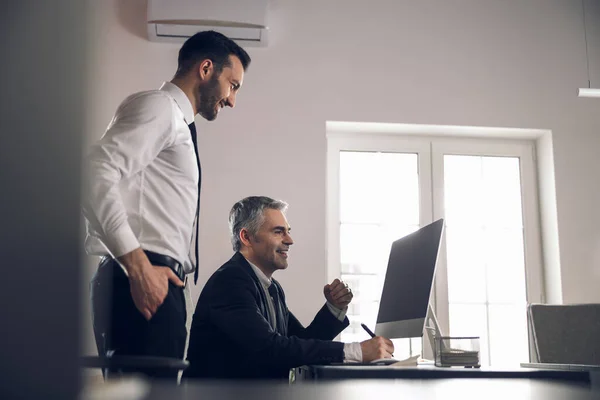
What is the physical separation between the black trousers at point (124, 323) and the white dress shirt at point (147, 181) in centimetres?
7

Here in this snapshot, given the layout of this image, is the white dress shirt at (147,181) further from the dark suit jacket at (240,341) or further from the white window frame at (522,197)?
the white window frame at (522,197)

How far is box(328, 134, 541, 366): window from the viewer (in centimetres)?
356

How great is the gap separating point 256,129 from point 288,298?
85 cm

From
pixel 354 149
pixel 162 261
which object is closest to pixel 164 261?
pixel 162 261

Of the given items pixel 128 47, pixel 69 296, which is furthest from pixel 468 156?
pixel 69 296

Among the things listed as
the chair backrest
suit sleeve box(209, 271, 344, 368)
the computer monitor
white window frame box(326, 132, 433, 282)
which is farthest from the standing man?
white window frame box(326, 132, 433, 282)

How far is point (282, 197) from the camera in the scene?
3.41m

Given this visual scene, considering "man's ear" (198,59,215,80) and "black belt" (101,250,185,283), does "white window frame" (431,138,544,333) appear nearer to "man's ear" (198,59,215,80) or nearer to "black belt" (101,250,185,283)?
"man's ear" (198,59,215,80)

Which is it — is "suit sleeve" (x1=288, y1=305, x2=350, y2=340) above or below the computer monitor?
below

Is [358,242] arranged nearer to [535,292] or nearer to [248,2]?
[535,292]

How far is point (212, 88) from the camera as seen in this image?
1.88 meters

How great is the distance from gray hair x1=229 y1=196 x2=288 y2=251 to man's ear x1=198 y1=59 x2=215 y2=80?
86 centimetres

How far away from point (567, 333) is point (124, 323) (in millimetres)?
1819

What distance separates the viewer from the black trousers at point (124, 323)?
147 cm
